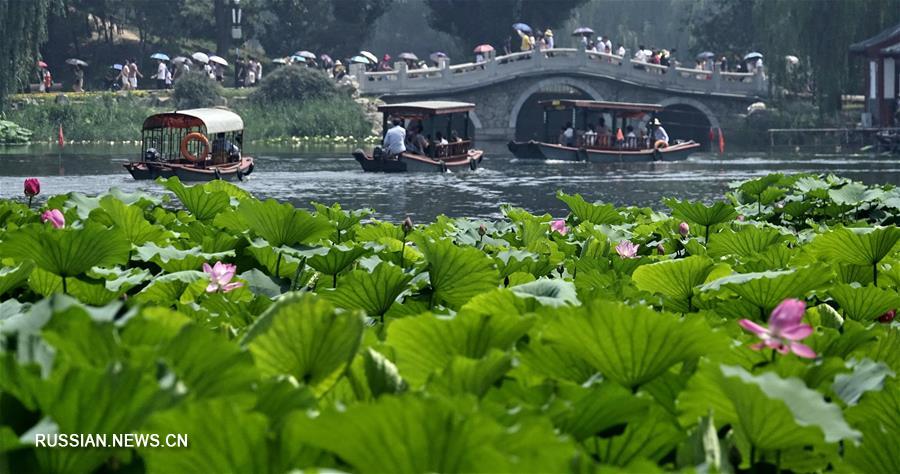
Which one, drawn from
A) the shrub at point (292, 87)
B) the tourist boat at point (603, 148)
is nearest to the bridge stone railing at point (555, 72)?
the shrub at point (292, 87)

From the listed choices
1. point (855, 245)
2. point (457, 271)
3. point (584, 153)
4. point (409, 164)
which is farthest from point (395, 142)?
point (457, 271)

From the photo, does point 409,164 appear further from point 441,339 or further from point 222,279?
point 441,339

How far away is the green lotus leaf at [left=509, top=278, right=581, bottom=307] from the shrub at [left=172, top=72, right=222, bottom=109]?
154 feet

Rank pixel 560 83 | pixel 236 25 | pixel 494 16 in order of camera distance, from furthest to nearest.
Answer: pixel 494 16 → pixel 236 25 → pixel 560 83

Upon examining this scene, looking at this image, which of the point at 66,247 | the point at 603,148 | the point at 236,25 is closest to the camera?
the point at 66,247

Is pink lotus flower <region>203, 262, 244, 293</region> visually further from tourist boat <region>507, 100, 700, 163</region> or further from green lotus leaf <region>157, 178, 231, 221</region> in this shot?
tourist boat <region>507, 100, 700, 163</region>

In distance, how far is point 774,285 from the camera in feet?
8.88

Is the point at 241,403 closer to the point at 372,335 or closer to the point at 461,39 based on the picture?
the point at 372,335

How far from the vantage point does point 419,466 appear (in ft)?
3.98

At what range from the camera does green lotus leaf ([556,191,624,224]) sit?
575 centimetres

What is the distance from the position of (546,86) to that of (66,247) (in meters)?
51.0

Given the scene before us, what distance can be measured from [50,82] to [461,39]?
19.0m

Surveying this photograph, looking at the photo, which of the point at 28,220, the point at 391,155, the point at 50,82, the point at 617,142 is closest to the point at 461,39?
the point at 50,82

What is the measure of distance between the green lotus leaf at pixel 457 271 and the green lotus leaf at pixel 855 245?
99 centimetres
